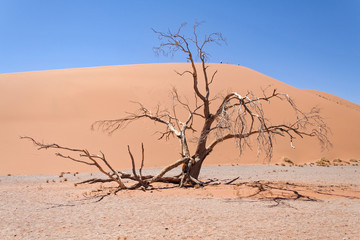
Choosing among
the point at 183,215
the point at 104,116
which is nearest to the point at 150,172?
the point at 183,215

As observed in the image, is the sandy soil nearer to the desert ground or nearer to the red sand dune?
the desert ground

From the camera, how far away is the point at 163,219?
564 cm

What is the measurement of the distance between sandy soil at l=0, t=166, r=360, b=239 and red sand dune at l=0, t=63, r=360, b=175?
10.4 m

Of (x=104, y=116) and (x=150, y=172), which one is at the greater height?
(x=104, y=116)

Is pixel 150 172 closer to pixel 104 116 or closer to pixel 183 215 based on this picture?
pixel 183 215

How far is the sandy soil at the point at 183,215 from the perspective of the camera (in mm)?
4699

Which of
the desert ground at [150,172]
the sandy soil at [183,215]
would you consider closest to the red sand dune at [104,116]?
the desert ground at [150,172]

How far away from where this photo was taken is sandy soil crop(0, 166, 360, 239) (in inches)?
185

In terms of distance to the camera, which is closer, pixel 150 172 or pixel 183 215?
pixel 183 215

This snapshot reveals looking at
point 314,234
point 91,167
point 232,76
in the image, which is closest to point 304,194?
point 314,234

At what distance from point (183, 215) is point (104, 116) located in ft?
68.3

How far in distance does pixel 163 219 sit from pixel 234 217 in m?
1.23

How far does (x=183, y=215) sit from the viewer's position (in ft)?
19.4

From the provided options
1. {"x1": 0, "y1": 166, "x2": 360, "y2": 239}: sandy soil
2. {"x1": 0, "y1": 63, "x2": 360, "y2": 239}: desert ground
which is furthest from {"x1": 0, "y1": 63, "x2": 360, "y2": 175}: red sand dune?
{"x1": 0, "y1": 166, "x2": 360, "y2": 239}: sandy soil
